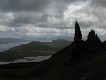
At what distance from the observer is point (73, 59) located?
432 ft

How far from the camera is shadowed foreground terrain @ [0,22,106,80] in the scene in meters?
98.7

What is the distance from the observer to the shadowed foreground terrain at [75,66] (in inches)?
3887

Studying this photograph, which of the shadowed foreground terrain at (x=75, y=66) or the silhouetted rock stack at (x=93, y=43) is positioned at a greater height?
the silhouetted rock stack at (x=93, y=43)

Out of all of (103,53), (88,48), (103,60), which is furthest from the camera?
(88,48)

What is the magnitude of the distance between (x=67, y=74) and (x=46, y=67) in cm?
2876

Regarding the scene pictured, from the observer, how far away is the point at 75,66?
119 metres

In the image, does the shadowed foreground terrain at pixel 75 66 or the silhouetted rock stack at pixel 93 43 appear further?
the silhouetted rock stack at pixel 93 43

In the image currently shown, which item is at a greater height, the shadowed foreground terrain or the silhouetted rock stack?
the silhouetted rock stack

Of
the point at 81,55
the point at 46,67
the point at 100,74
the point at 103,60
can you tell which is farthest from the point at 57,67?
the point at 100,74

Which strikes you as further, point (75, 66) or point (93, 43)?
point (93, 43)

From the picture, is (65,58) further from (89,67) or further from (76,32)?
(89,67)

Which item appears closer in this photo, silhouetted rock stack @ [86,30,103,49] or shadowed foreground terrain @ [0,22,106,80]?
shadowed foreground terrain @ [0,22,106,80]

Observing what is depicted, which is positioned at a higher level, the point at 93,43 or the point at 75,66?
the point at 93,43

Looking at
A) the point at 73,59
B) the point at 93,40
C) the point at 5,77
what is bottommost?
the point at 5,77
